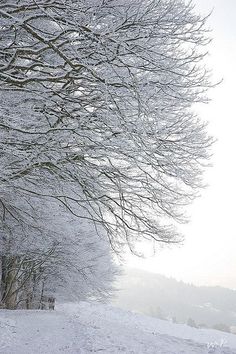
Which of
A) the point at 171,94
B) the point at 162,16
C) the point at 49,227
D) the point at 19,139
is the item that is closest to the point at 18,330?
the point at 49,227

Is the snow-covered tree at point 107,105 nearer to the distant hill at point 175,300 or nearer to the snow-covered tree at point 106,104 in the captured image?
the snow-covered tree at point 106,104

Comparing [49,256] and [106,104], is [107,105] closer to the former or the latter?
[106,104]

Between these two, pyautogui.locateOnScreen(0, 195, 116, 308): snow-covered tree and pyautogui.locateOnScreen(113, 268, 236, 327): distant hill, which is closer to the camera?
pyautogui.locateOnScreen(0, 195, 116, 308): snow-covered tree

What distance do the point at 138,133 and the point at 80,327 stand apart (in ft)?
24.7

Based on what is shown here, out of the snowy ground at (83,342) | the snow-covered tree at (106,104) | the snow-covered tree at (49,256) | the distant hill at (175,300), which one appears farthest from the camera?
the distant hill at (175,300)

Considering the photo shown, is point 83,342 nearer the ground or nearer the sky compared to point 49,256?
nearer the ground

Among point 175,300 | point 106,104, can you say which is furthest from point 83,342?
point 175,300

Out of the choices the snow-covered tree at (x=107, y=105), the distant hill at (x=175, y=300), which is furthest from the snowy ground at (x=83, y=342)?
the distant hill at (x=175, y=300)

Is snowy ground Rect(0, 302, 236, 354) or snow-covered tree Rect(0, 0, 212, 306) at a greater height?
snow-covered tree Rect(0, 0, 212, 306)

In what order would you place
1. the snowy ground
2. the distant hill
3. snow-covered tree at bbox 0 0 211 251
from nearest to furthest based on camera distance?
snow-covered tree at bbox 0 0 211 251, the snowy ground, the distant hill

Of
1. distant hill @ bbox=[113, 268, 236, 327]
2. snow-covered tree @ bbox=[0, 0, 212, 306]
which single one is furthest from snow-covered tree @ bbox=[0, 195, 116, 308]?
distant hill @ bbox=[113, 268, 236, 327]

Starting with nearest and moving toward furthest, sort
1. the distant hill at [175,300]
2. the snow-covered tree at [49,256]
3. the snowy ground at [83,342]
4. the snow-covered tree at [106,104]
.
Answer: the snow-covered tree at [106,104], the snowy ground at [83,342], the snow-covered tree at [49,256], the distant hill at [175,300]

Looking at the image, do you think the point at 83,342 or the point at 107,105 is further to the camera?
the point at 83,342

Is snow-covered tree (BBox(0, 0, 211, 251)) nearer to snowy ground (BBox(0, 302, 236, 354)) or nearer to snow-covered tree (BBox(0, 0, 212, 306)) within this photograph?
snow-covered tree (BBox(0, 0, 212, 306))
